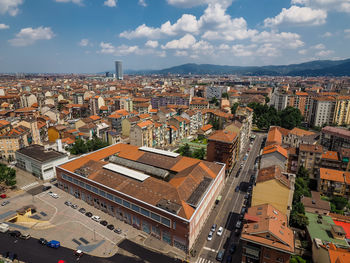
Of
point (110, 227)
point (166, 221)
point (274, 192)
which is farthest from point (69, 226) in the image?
point (274, 192)

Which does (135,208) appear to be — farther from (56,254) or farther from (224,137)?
(224,137)

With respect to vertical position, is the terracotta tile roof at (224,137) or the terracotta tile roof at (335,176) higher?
the terracotta tile roof at (224,137)

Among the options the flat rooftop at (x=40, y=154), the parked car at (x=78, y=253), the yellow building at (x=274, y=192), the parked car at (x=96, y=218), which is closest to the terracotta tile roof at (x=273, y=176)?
the yellow building at (x=274, y=192)

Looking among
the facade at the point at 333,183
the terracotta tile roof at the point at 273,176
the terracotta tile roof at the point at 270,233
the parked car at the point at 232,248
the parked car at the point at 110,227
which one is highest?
the terracotta tile roof at the point at 273,176

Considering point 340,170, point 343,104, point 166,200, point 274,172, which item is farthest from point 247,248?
point 343,104

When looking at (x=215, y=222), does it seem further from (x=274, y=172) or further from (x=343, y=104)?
(x=343, y=104)

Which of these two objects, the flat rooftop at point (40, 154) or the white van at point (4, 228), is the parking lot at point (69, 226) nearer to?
the white van at point (4, 228)
